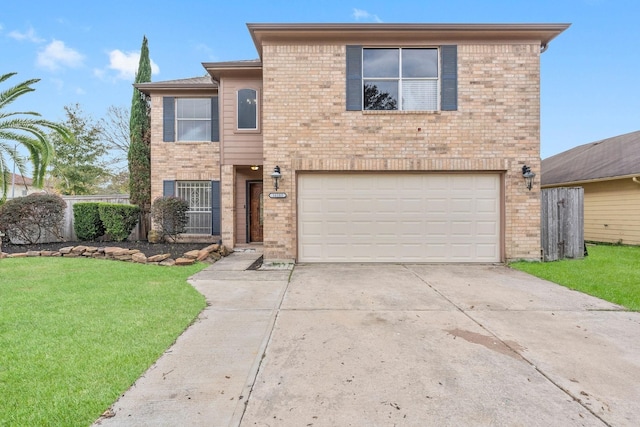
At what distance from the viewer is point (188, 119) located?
10.6 metres

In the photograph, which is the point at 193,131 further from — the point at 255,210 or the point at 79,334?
the point at 79,334

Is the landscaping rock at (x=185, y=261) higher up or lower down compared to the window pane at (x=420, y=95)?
lower down

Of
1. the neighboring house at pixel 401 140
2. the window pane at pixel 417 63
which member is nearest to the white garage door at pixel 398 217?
the neighboring house at pixel 401 140

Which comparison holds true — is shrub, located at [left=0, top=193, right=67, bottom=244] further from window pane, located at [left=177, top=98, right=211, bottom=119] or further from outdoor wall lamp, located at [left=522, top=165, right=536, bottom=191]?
outdoor wall lamp, located at [left=522, top=165, right=536, bottom=191]

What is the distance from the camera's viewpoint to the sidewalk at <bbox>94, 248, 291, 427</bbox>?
7.14ft

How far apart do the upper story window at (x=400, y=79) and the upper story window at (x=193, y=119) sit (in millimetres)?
5555

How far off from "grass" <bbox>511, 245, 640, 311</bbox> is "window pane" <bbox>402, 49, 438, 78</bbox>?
501 cm

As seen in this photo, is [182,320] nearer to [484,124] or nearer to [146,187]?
[484,124]

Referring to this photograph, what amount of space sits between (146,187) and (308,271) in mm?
7678

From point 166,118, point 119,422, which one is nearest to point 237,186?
point 166,118

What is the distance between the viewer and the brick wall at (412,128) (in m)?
7.60

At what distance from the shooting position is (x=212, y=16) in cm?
1480

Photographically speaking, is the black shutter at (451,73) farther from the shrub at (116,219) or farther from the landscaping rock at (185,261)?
the shrub at (116,219)

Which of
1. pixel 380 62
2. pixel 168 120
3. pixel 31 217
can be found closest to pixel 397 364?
pixel 380 62
